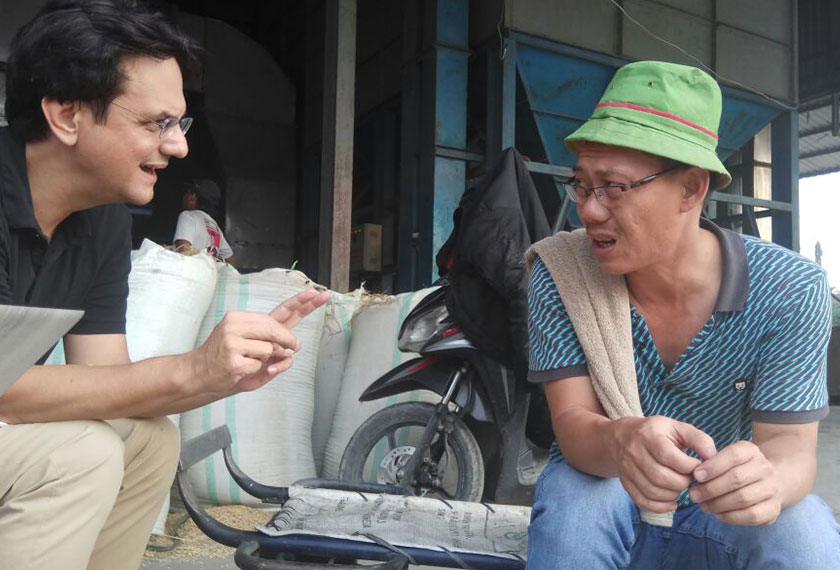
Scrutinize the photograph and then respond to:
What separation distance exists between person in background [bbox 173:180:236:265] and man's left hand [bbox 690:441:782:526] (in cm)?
486

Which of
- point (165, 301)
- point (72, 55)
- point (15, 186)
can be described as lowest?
point (165, 301)

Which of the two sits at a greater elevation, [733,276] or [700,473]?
[733,276]

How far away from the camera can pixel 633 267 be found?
1.28 m

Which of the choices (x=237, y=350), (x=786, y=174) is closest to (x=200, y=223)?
(x=237, y=350)

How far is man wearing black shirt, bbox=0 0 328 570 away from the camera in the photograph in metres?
1.08

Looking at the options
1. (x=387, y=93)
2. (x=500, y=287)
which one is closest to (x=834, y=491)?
(x=500, y=287)

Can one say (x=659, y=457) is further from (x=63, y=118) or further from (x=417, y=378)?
(x=417, y=378)

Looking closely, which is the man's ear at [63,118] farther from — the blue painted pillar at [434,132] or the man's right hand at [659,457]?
the blue painted pillar at [434,132]

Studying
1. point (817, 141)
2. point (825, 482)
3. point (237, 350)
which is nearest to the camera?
point (237, 350)

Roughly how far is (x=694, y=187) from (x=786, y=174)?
22.9 ft

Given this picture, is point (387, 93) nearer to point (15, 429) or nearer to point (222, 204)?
point (222, 204)

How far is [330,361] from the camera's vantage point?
10.6 ft

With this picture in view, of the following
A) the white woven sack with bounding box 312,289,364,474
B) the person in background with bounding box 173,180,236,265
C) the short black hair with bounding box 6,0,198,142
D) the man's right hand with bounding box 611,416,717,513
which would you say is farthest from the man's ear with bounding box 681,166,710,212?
the person in background with bounding box 173,180,236,265

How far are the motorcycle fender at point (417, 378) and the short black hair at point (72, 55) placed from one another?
1598mm
